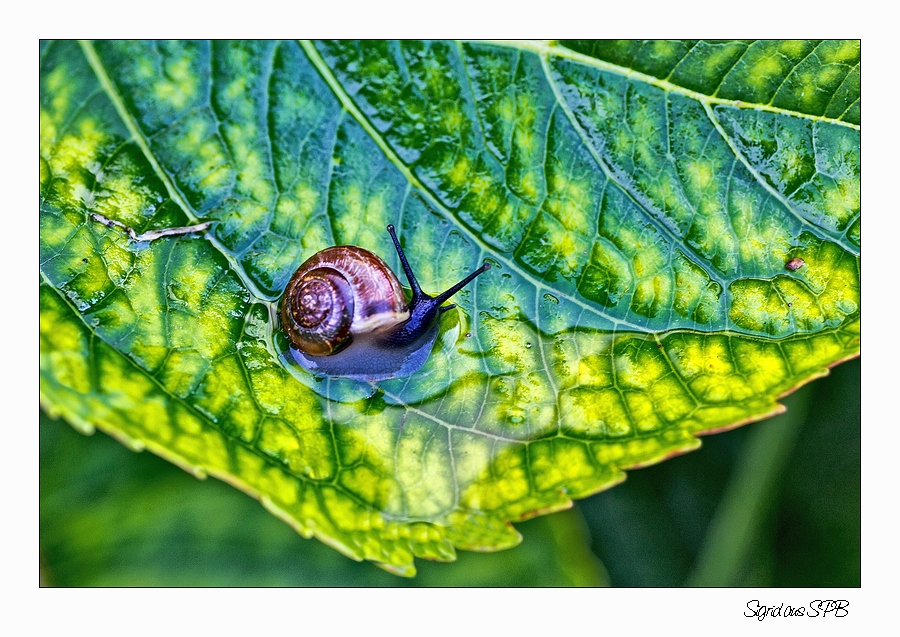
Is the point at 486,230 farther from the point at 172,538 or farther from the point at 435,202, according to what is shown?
the point at 172,538

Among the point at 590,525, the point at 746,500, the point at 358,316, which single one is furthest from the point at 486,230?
the point at 746,500

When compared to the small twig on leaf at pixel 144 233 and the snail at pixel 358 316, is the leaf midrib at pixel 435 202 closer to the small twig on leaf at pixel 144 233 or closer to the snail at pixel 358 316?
the snail at pixel 358 316

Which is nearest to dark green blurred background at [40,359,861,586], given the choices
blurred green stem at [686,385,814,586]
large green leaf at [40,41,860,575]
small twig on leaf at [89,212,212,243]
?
blurred green stem at [686,385,814,586]

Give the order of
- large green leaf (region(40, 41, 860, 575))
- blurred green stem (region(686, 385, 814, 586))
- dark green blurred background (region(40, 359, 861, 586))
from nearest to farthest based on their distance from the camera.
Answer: large green leaf (region(40, 41, 860, 575)), dark green blurred background (region(40, 359, 861, 586)), blurred green stem (region(686, 385, 814, 586))

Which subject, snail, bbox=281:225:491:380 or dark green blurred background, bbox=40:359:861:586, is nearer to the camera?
snail, bbox=281:225:491:380

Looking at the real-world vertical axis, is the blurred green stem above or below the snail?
below

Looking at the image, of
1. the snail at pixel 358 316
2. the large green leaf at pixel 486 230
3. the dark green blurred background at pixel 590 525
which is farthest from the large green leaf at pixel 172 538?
the snail at pixel 358 316

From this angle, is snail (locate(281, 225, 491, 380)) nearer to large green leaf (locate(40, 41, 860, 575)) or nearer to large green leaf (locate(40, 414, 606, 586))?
large green leaf (locate(40, 41, 860, 575))

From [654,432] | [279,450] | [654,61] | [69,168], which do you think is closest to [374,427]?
[279,450]

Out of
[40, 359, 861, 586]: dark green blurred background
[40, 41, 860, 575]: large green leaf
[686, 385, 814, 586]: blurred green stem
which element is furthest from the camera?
[686, 385, 814, 586]: blurred green stem
